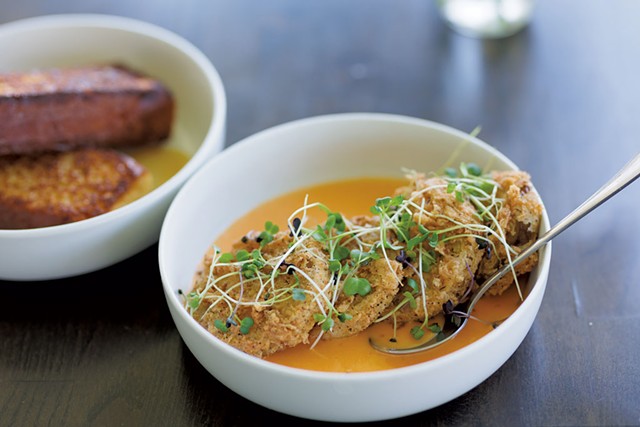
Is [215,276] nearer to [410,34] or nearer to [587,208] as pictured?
[587,208]

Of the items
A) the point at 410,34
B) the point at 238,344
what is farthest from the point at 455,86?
the point at 238,344

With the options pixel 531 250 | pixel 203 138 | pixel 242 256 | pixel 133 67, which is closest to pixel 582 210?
pixel 531 250

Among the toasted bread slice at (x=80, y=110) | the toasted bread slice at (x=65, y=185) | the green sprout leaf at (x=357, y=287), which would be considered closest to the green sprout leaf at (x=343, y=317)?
the green sprout leaf at (x=357, y=287)

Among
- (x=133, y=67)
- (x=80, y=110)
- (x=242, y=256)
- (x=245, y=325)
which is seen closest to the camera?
(x=245, y=325)

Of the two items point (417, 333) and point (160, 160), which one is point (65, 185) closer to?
point (160, 160)

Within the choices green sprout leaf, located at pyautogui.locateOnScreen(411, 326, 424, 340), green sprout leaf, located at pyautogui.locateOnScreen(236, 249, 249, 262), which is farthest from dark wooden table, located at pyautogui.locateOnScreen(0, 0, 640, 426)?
green sprout leaf, located at pyautogui.locateOnScreen(236, 249, 249, 262)
